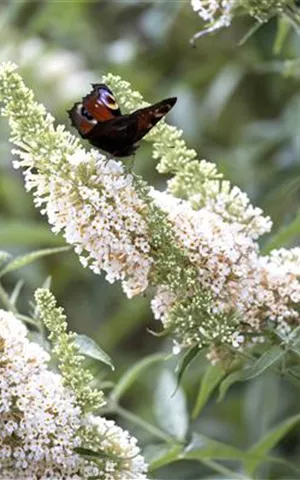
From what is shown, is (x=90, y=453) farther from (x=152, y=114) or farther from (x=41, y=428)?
(x=152, y=114)

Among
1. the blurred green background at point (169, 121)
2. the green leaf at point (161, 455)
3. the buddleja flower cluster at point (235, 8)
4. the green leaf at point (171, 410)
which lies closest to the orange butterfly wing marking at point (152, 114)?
the buddleja flower cluster at point (235, 8)

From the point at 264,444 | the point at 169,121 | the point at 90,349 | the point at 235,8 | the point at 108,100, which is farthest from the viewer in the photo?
the point at 169,121

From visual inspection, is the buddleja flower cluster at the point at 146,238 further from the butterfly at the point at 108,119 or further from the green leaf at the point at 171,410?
the green leaf at the point at 171,410

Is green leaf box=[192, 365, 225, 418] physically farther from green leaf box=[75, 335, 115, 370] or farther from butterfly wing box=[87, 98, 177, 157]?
butterfly wing box=[87, 98, 177, 157]

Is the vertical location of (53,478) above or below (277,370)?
below

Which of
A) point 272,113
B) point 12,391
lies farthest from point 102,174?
point 272,113

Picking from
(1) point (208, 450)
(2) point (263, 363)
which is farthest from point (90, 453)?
(1) point (208, 450)

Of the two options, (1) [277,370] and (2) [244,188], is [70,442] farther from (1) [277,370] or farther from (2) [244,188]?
(2) [244,188]
